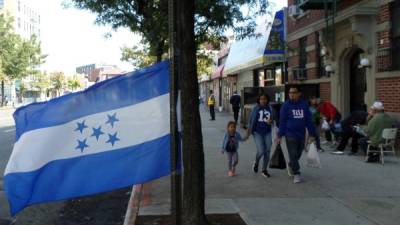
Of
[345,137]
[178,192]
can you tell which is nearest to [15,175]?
[178,192]

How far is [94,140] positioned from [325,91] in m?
13.7

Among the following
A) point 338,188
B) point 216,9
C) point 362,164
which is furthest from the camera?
point 216,9

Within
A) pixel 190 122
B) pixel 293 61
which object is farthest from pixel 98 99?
pixel 293 61

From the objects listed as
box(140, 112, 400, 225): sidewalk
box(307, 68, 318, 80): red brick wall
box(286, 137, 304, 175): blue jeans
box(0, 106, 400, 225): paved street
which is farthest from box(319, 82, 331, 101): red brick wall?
box(286, 137, 304, 175): blue jeans

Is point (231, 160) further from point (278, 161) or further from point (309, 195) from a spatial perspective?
point (309, 195)

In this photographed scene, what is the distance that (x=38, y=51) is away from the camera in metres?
68.2

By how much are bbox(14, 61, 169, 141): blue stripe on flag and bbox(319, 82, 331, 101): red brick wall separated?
508 inches

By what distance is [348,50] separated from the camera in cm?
1667

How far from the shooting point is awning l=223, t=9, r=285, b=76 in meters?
22.6

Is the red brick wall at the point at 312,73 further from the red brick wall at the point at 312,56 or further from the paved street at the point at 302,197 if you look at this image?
the paved street at the point at 302,197

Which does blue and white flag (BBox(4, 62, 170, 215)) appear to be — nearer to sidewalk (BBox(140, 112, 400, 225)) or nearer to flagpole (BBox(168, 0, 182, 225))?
flagpole (BBox(168, 0, 182, 225))

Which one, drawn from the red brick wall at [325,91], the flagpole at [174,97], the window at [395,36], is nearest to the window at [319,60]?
the red brick wall at [325,91]

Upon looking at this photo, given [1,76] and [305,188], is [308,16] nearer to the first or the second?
[305,188]

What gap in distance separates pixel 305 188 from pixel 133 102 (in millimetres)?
4134
